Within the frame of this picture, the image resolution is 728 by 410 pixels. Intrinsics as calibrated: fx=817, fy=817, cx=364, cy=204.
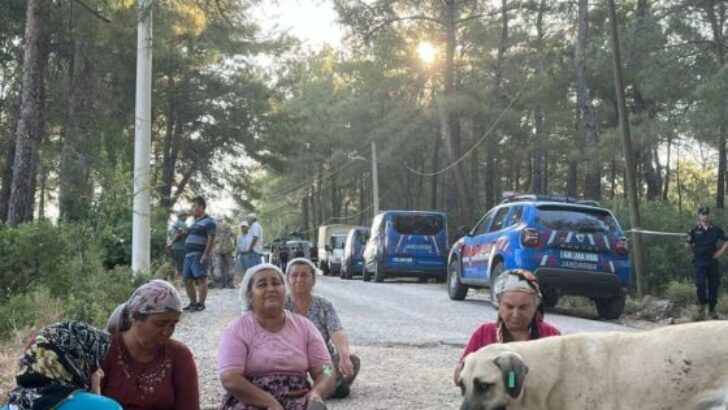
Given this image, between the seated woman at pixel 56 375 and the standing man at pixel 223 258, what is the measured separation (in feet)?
42.4

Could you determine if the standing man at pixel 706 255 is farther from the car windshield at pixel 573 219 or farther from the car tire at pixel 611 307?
the car windshield at pixel 573 219

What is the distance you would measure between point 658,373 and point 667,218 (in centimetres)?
1455

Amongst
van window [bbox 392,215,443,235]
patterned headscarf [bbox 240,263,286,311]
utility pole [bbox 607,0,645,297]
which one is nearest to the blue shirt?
patterned headscarf [bbox 240,263,286,311]

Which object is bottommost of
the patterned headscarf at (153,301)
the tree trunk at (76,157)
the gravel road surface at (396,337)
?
the gravel road surface at (396,337)

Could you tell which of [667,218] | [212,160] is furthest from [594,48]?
[212,160]

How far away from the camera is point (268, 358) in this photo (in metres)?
4.41

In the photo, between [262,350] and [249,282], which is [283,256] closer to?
[249,282]

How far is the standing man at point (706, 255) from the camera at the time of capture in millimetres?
12822

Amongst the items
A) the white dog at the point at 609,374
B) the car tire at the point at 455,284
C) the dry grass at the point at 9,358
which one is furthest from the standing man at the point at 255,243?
the white dog at the point at 609,374

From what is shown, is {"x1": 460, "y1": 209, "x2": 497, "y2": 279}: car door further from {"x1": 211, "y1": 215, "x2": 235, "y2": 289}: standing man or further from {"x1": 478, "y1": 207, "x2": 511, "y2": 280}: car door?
{"x1": 211, "y1": 215, "x2": 235, "y2": 289}: standing man

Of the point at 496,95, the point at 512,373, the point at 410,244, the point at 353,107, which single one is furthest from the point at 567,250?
the point at 353,107

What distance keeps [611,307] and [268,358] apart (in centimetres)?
983

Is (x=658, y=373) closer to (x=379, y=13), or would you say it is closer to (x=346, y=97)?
(x=379, y=13)

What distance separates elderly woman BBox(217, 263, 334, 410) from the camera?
14.2ft
